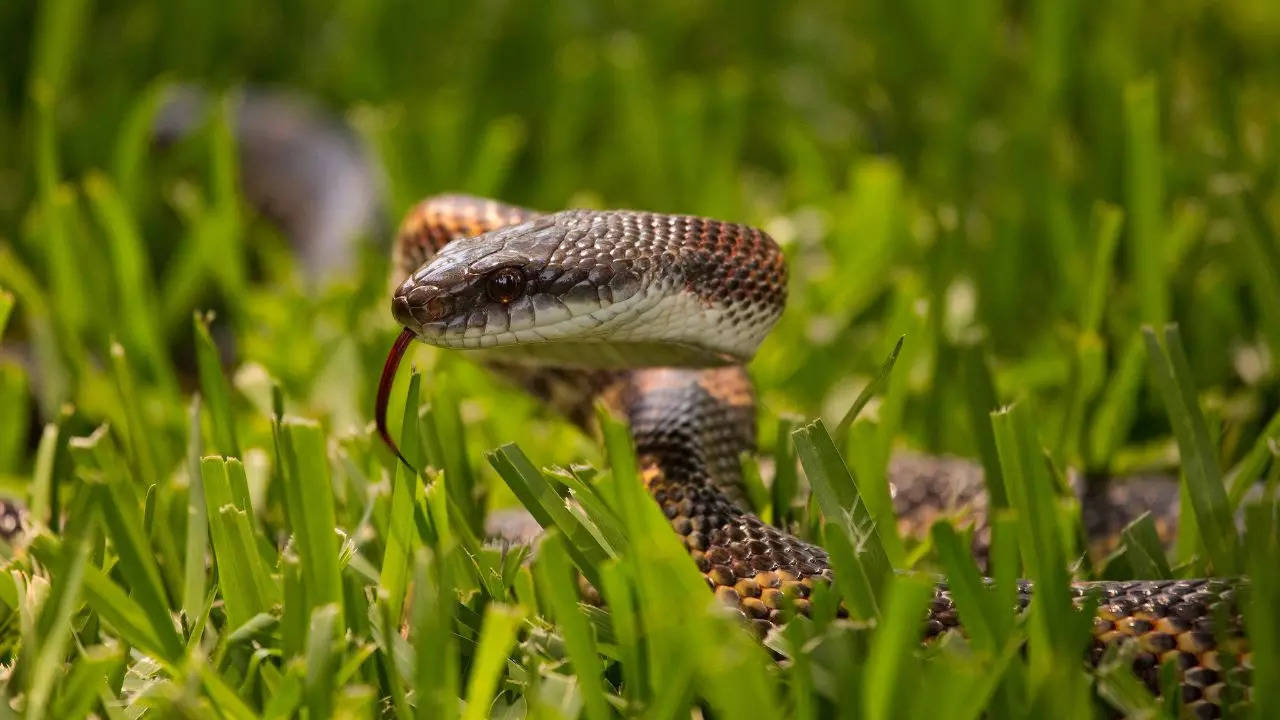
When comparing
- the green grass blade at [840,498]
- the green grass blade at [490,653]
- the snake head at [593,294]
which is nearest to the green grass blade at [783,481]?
the snake head at [593,294]

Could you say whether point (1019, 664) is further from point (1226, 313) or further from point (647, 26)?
point (647, 26)

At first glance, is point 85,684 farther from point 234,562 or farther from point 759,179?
point 759,179

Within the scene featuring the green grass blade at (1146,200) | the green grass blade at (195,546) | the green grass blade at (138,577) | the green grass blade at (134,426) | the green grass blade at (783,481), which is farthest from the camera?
the green grass blade at (1146,200)

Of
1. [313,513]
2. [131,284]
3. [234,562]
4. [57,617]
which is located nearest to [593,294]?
[313,513]

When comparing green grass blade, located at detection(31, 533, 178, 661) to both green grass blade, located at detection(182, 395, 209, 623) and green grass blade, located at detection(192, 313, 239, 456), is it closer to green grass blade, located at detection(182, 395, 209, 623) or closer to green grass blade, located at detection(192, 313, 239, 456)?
green grass blade, located at detection(182, 395, 209, 623)

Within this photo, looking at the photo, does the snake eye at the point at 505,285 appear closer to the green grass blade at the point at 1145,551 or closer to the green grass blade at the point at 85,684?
the green grass blade at the point at 85,684

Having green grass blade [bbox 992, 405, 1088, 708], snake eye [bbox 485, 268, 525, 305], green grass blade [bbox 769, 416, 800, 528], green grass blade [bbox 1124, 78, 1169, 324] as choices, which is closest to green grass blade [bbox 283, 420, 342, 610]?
snake eye [bbox 485, 268, 525, 305]
